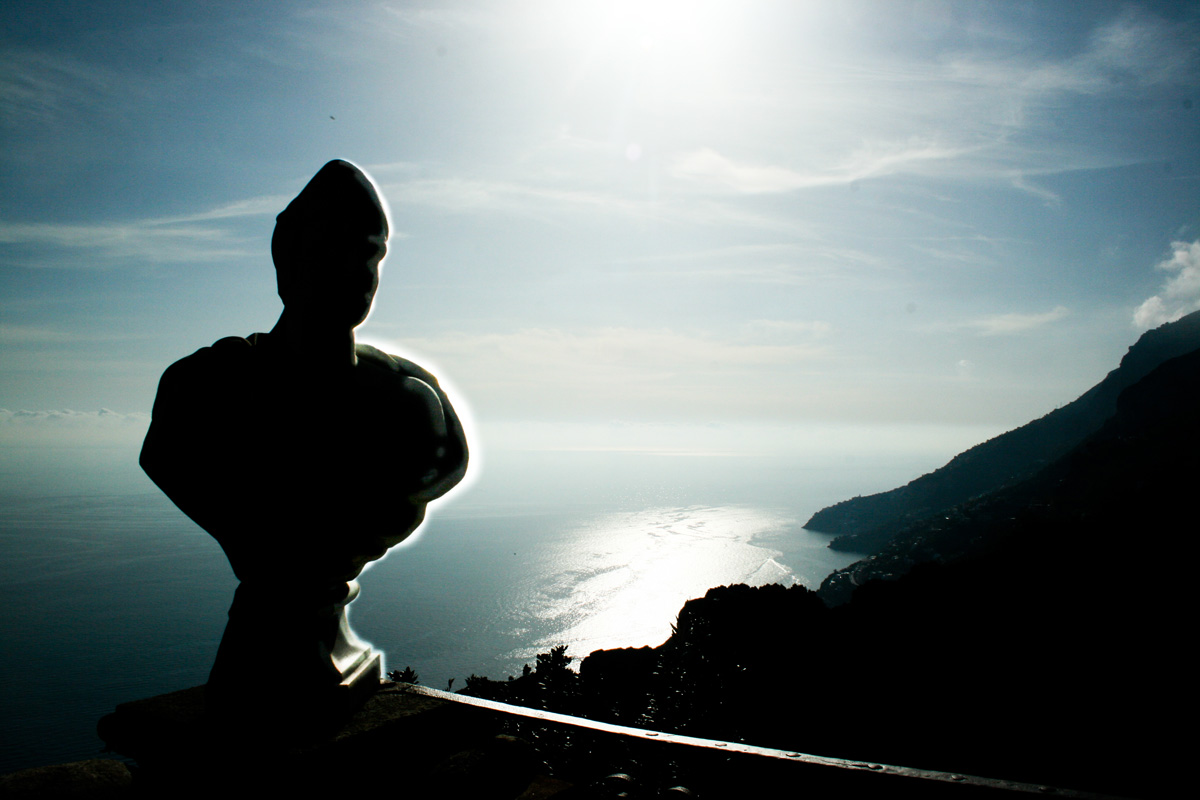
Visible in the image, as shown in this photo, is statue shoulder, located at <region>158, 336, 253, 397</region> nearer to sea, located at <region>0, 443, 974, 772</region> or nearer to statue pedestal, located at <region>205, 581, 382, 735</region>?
statue pedestal, located at <region>205, 581, 382, 735</region>

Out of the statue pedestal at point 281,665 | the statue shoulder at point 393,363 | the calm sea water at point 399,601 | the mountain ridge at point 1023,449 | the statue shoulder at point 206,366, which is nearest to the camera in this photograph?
the statue shoulder at point 206,366

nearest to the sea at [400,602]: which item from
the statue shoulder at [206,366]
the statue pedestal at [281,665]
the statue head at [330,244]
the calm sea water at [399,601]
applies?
the calm sea water at [399,601]

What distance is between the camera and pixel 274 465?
2799 millimetres

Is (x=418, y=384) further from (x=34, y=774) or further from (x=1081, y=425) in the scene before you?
(x=1081, y=425)

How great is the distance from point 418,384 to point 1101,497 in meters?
76.8

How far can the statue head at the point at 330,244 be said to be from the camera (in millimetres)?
2773

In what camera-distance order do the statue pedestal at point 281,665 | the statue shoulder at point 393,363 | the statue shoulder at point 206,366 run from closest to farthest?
the statue shoulder at point 206,366 < the statue pedestal at point 281,665 < the statue shoulder at point 393,363

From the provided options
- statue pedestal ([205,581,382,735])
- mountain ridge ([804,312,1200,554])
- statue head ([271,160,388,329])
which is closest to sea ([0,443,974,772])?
mountain ridge ([804,312,1200,554])

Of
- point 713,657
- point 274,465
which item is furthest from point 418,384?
point 713,657

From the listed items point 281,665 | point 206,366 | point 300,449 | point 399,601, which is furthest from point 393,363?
point 399,601

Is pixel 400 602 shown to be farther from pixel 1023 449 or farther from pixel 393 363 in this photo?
pixel 1023 449

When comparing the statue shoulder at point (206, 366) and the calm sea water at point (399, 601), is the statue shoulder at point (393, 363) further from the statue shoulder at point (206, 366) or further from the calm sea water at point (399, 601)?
the calm sea water at point (399, 601)

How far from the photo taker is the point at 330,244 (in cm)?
277

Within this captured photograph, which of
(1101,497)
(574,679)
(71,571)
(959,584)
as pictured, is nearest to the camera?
(574,679)
